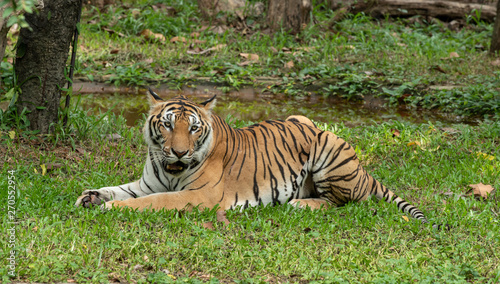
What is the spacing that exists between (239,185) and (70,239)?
1.54 m

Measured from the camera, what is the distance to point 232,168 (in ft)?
15.1

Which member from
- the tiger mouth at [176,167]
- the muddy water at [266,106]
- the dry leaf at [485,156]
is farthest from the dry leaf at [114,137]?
the dry leaf at [485,156]

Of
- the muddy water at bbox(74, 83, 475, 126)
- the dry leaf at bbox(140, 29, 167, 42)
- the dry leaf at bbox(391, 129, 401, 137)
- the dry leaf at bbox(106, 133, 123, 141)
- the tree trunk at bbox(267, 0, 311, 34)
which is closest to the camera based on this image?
the dry leaf at bbox(106, 133, 123, 141)

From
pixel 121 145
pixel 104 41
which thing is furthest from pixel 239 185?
pixel 104 41

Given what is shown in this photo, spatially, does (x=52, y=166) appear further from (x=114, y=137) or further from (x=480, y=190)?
(x=480, y=190)

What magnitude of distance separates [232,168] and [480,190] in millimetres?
2439

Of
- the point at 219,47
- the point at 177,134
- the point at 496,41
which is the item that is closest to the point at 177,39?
the point at 219,47

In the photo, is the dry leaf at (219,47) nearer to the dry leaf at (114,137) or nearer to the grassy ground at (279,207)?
the grassy ground at (279,207)

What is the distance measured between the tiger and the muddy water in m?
2.84

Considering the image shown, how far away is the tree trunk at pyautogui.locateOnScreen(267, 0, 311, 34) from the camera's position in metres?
11.5

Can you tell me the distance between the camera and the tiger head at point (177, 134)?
4.11m

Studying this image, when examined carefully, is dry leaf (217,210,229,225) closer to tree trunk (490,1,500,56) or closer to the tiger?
the tiger

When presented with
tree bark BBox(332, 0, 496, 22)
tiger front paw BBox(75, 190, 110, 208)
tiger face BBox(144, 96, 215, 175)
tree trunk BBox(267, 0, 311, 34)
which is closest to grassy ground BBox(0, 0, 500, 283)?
tiger front paw BBox(75, 190, 110, 208)

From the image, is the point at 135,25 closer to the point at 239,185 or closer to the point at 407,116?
the point at 407,116
